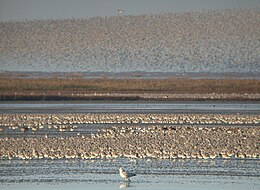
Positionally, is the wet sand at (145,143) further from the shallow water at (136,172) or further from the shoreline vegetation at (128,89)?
the shoreline vegetation at (128,89)

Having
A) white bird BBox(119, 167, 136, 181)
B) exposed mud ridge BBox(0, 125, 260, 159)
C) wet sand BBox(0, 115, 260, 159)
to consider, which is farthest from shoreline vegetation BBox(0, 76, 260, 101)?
white bird BBox(119, 167, 136, 181)

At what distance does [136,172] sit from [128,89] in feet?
84.1

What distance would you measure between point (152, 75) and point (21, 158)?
33.0 meters

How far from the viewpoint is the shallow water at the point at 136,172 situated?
17312 millimetres

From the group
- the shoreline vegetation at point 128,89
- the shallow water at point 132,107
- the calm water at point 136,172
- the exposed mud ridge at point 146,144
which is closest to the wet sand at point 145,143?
the exposed mud ridge at point 146,144

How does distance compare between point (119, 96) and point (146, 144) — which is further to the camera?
point (119, 96)

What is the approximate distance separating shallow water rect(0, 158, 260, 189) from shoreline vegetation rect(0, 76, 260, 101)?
64.3 feet

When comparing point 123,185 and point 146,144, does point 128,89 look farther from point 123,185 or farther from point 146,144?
point 123,185

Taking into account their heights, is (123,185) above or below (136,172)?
below

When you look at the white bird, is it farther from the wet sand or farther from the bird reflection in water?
the wet sand

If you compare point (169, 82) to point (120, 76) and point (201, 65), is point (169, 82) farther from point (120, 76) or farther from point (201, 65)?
point (201, 65)

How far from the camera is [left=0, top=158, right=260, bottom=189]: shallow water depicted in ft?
Answer: 56.8

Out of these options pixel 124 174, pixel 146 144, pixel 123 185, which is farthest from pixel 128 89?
pixel 123 185

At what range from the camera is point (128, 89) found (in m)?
44.0
